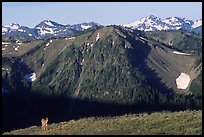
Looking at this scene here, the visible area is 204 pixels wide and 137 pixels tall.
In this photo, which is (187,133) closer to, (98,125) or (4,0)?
(98,125)

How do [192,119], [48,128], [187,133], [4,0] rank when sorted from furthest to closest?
[48,128] < [192,119] < [187,133] < [4,0]

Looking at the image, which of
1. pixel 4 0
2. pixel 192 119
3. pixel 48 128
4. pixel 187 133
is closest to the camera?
pixel 4 0

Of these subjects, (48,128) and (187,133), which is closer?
(187,133)

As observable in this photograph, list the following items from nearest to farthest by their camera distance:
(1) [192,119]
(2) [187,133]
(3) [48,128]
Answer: (2) [187,133] < (1) [192,119] < (3) [48,128]

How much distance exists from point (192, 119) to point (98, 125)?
8.18 m

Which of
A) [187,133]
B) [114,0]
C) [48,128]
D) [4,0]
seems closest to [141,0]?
[114,0]

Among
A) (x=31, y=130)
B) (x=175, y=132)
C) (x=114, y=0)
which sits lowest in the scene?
(x=31, y=130)

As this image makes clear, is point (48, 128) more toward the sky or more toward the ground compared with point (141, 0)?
more toward the ground

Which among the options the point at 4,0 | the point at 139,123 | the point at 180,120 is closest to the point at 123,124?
the point at 139,123

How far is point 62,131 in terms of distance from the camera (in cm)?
3984

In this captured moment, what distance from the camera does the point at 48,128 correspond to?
44312 mm

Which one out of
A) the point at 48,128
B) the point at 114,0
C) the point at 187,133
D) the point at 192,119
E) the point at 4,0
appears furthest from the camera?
the point at 48,128

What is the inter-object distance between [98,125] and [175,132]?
8.88 m

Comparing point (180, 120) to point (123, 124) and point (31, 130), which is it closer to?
point (123, 124)
